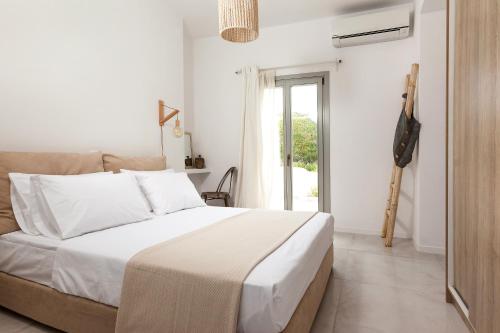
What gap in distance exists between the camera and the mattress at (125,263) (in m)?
1.11

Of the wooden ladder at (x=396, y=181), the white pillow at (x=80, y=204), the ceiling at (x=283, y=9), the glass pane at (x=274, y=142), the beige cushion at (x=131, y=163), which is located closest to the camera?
the white pillow at (x=80, y=204)

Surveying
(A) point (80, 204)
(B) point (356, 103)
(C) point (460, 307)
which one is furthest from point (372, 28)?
(A) point (80, 204)

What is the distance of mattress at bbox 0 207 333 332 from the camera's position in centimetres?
111

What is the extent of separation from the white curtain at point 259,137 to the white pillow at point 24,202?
262cm

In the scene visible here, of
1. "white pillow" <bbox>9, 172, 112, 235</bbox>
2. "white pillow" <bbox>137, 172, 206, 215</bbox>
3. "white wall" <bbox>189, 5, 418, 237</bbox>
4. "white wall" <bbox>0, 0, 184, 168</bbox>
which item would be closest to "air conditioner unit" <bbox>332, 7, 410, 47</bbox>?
"white wall" <bbox>189, 5, 418, 237</bbox>

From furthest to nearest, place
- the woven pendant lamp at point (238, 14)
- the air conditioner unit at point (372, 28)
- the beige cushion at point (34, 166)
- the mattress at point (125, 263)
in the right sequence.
A: the air conditioner unit at point (372, 28), the woven pendant lamp at point (238, 14), the beige cushion at point (34, 166), the mattress at point (125, 263)

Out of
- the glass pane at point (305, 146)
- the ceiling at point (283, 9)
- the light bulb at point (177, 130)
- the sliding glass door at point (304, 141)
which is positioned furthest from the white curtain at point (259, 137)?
the light bulb at point (177, 130)

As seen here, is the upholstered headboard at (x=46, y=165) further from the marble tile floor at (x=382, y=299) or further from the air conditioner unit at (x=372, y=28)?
the air conditioner unit at (x=372, y=28)

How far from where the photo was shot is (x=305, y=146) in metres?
4.02

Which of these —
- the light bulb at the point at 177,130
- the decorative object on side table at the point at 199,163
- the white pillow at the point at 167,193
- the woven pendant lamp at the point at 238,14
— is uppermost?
the woven pendant lamp at the point at 238,14

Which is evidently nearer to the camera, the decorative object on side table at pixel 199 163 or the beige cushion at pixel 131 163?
the beige cushion at pixel 131 163

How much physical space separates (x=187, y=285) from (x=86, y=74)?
224 centimetres

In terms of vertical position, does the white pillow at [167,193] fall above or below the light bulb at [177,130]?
below

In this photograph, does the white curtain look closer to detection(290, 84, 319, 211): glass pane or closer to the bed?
detection(290, 84, 319, 211): glass pane
